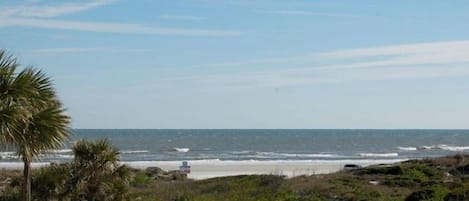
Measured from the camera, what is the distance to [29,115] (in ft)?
40.2

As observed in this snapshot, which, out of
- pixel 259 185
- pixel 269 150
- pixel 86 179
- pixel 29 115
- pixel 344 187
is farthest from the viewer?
pixel 269 150

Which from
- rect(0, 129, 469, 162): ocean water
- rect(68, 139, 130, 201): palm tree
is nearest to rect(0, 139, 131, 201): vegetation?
rect(68, 139, 130, 201): palm tree

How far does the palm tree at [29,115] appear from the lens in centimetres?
1186

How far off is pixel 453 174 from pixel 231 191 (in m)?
10.9

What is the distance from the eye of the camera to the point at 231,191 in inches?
1129

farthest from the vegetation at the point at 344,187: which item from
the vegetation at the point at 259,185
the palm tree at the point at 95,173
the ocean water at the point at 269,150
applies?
the ocean water at the point at 269,150

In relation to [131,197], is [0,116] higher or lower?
higher

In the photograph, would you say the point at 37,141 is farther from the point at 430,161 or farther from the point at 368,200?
the point at 430,161

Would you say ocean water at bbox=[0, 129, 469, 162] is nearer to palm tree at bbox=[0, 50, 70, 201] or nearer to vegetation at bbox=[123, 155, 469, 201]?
vegetation at bbox=[123, 155, 469, 201]

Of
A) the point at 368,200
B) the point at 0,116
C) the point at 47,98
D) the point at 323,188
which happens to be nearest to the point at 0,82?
the point at 0,116

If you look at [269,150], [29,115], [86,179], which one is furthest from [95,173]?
[269,150]

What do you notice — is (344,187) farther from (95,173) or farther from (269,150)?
(269,150)

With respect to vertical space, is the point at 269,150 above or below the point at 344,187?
above

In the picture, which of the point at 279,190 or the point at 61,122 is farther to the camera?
the point at 279,190
